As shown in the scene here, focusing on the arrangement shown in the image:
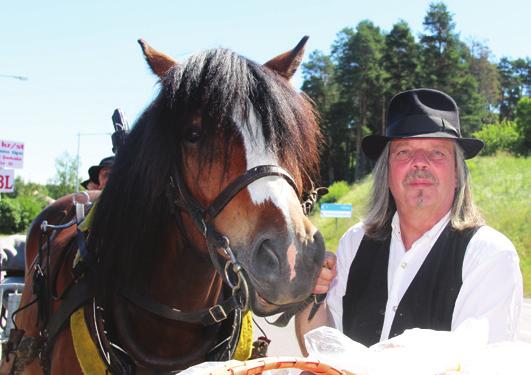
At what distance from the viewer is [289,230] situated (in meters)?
1.92

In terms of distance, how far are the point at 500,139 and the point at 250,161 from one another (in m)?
48.5

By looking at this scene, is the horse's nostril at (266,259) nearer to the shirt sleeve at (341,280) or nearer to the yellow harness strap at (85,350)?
the shirt sleeve at (341,280)

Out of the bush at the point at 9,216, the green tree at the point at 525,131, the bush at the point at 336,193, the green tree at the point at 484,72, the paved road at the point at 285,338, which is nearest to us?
the paved road at the point at 285,338

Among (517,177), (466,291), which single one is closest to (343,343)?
(466,291)

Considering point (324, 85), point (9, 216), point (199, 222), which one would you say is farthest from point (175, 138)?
point (324, 85)

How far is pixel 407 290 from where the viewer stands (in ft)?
7.00

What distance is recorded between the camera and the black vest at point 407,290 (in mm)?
2012

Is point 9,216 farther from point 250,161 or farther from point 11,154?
point 250,161

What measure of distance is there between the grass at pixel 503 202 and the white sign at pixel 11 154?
7.54 metres

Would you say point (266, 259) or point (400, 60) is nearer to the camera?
point (266, 259)

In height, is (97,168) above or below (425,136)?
below

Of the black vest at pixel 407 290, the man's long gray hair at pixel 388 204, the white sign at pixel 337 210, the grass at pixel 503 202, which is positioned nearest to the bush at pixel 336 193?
the grass at pixel 503 202

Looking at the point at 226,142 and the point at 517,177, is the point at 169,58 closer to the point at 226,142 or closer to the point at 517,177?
the point at 226,142

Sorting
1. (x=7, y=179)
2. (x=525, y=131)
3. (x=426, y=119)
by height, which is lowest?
(x=7, y=179)
